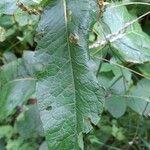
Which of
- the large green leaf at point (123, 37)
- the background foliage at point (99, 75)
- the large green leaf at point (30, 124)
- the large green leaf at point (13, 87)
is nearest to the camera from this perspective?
the background foliage at point (99, 75)

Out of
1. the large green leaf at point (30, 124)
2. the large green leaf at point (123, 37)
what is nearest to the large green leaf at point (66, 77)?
the large green leaf at point (123, 37)

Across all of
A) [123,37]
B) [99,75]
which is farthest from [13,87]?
[123,37]

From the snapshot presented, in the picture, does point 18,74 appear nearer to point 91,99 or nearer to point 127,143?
point 127,143

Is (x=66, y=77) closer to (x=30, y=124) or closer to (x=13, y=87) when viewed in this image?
(x=13, y=87)

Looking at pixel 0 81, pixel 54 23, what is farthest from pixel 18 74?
pixel 54 23

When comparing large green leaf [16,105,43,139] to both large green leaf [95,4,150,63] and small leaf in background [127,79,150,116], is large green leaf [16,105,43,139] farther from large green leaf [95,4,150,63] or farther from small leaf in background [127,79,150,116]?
large green leaf [95,4,150,63]

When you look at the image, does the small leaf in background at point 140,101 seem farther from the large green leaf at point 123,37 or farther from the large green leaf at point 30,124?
the large green leaf at point 30,124


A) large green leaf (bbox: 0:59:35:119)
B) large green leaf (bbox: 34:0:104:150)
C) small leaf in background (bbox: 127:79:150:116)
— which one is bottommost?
small leaf in background (bbox: 127:79:150:116)

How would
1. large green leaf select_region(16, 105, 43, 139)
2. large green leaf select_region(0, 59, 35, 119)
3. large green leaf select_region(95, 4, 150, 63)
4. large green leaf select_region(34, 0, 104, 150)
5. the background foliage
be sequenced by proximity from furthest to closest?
large green leaf select_region(16, 105, 43, 139), large green leaf select_region(0, 59, 35, 119), large green leaf select_region(95, 4, 150, 63), the background foliage, large green leaf select_region(34, 0, 104, 150)

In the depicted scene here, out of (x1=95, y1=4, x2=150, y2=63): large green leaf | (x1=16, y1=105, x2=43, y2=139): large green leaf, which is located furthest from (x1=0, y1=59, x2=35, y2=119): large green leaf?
(x1=95, y1=4, x2=150, y2=63): large green leaf
